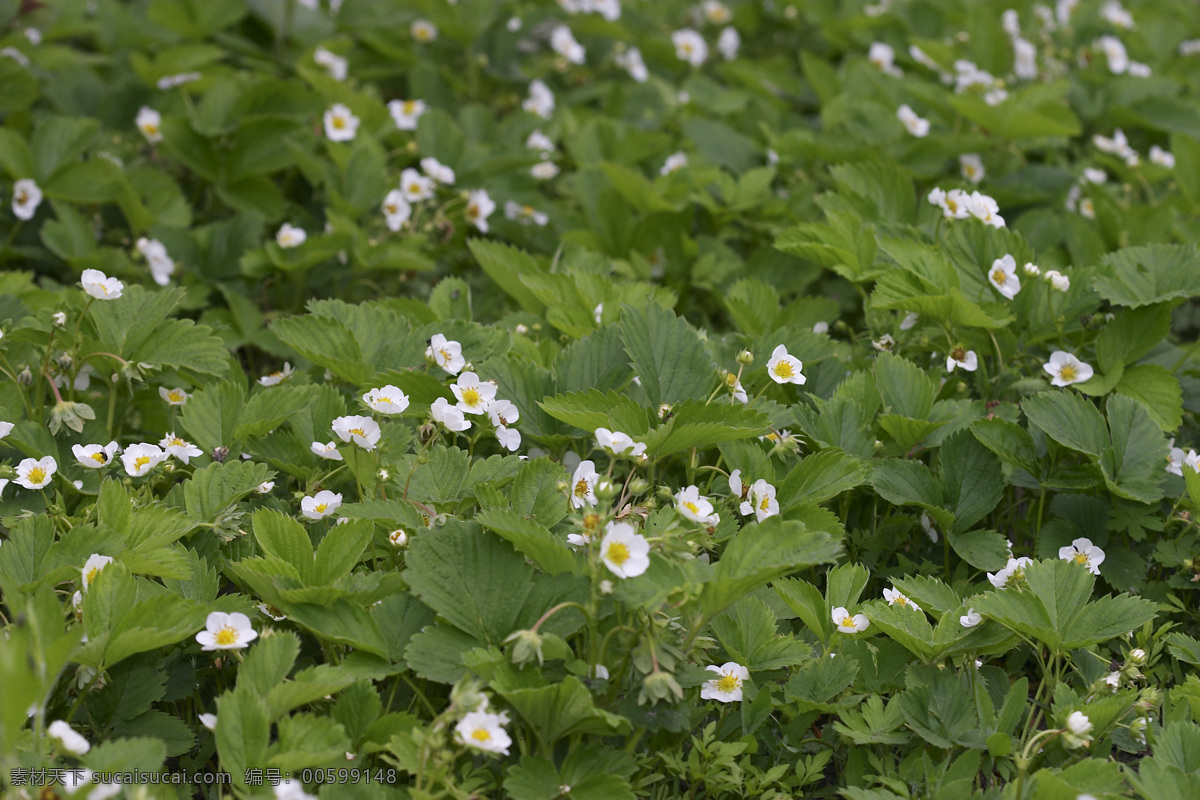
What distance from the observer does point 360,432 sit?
2.11 metres

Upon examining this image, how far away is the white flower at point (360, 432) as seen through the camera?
82.2 inches

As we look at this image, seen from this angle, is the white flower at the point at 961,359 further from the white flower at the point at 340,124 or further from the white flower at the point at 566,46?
the white flower at the point at 566,46

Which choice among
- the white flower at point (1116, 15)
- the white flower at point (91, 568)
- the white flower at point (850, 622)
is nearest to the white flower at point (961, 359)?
the white flower at point (850, 622)

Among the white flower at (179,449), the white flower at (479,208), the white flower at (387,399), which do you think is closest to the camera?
the white flower at (387,399)

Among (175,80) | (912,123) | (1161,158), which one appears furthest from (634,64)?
(1161,158)

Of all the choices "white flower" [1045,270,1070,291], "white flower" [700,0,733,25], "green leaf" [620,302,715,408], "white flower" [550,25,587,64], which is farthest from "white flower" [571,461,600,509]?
"white flower" [700,0,733,25]

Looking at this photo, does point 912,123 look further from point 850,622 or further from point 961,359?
point 850,622

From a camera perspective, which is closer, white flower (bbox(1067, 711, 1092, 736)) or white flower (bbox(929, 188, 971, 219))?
white flower (bbox(1067, 711, 1092, 736))

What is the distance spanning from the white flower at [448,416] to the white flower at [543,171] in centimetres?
184

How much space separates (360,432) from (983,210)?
174 centimetres

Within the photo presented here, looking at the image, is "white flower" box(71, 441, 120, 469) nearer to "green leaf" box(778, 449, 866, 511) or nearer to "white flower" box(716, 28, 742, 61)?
"green leaf" box(778, 449, 866, 511)

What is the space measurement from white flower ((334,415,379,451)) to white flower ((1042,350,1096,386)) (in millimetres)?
1598

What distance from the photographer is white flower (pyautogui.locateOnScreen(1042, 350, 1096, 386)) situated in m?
2.53

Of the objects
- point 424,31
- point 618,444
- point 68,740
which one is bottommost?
point 424,31
